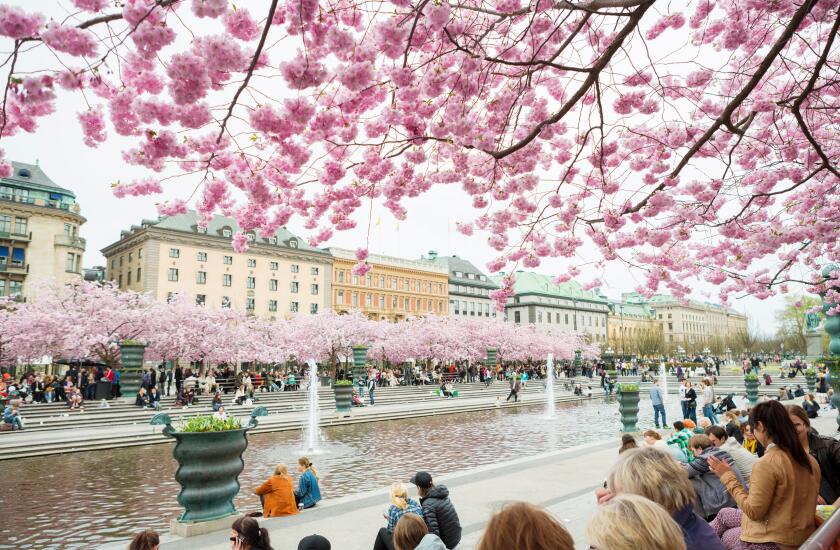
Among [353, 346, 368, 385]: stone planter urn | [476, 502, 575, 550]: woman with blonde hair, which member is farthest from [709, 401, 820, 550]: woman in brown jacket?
[353, 346, 368, 385]: stone planter urn

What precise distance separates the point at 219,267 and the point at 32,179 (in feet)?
70.4

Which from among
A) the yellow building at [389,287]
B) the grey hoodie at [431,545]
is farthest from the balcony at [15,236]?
the grey hoodie at [431,545]

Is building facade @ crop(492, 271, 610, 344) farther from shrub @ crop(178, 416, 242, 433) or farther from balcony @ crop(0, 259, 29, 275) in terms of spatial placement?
shrub @ crop(178, 416, 242, 433)

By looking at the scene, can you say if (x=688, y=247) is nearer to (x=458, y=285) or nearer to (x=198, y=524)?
(x=198, y=524)

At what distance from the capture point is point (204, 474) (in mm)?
7879

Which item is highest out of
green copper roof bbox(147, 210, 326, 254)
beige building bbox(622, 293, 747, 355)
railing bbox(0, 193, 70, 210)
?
railing bbox(0, 193, 70, 210)

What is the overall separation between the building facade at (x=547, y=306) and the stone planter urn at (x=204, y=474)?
98.5 metres

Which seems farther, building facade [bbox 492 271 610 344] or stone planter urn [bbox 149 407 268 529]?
building facade [bbox 492 271 610 344]

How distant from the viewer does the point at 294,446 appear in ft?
57.7

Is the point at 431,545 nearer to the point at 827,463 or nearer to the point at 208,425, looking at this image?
the point at 827,463

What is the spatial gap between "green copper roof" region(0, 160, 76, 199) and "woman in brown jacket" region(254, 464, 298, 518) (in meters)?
63.5

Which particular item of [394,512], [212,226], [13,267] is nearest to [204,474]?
[394,512]

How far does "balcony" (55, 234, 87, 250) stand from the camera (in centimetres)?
5777

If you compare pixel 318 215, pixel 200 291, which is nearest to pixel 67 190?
pixel 200 291
